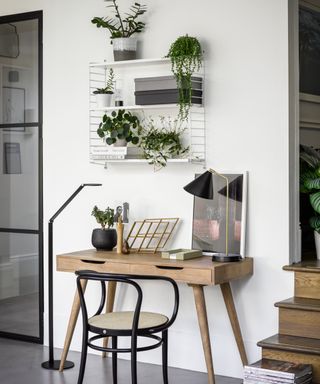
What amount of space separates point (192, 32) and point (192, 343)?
2016 mm

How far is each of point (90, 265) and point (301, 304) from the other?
1.33 meters

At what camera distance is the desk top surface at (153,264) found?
175 inches

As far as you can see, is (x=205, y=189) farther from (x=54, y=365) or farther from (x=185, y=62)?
(x=54, y=365)

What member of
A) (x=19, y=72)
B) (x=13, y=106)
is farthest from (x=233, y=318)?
(x=19, y=72)

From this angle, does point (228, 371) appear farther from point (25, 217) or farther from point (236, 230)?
point (25, 217)

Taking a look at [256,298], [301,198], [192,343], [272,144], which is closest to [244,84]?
[272,144]

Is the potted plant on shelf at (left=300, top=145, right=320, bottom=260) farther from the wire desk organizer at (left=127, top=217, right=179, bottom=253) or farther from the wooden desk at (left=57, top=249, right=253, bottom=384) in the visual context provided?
the wire desk organizer at (left=127, top=217, right=179, bottom=253)

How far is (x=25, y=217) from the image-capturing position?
18.9ft

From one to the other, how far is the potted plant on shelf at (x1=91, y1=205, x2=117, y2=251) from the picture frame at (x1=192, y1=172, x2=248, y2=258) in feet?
1.81

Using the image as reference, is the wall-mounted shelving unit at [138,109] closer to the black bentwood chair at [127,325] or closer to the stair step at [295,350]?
the black bentwood chair at [127,325]

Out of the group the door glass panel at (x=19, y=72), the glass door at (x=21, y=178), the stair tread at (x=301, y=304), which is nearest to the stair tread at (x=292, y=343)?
the stair tread at (x=301, y=304)

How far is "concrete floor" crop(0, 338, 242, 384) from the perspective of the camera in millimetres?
4750

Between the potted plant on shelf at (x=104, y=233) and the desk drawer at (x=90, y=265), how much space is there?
0.26 meters

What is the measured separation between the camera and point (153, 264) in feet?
15.1
